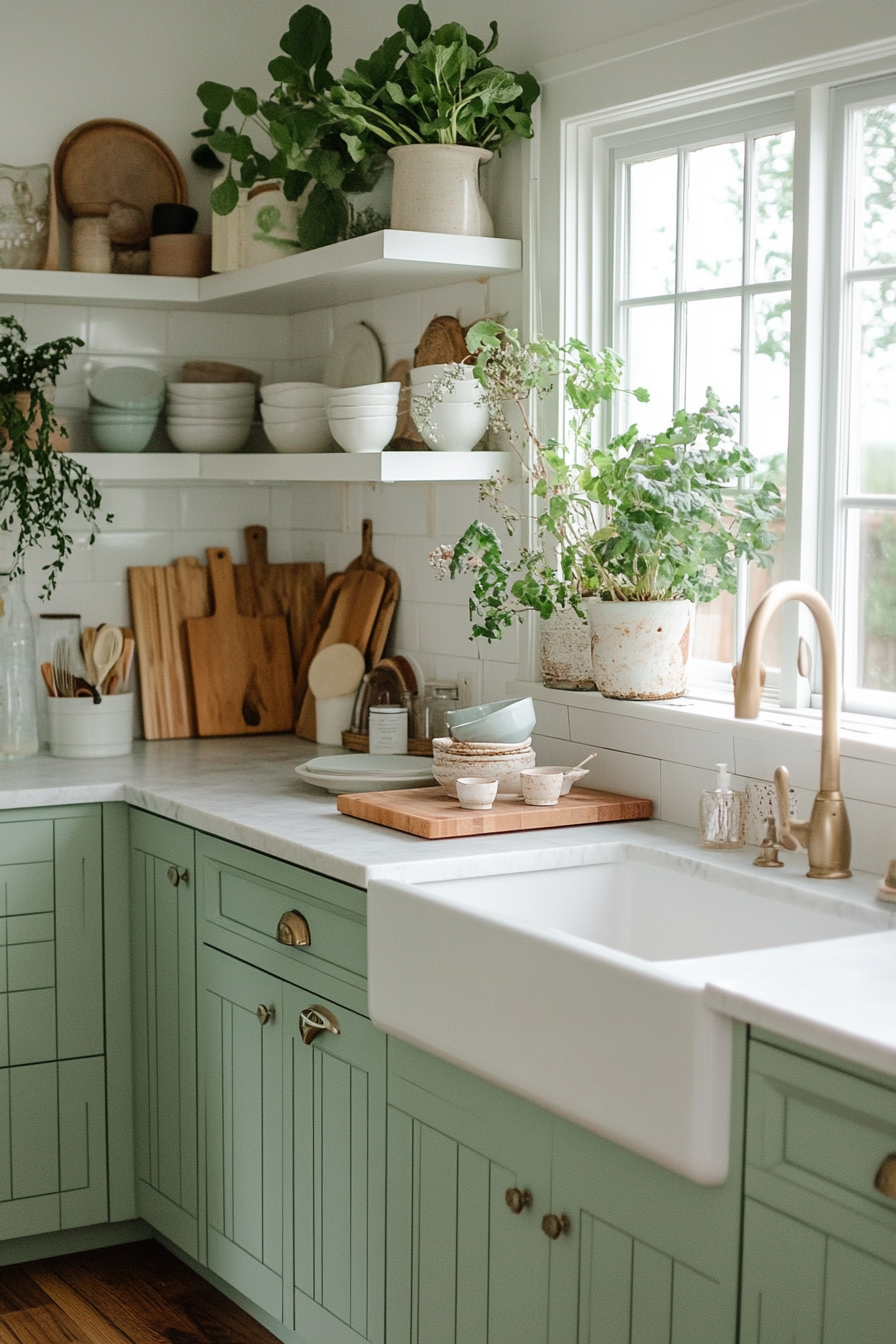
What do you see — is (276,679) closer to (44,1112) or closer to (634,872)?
(44,1112)

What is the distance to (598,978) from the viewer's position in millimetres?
1872

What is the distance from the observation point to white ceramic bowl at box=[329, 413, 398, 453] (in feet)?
10.3

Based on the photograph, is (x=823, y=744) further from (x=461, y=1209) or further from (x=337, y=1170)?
(x=337, y=1170)

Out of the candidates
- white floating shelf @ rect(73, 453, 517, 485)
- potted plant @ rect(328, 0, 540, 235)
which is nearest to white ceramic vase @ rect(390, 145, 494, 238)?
potted plant @ rect(328, 0, 540, 235)

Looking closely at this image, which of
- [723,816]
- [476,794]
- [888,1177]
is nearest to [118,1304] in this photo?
[476,794]

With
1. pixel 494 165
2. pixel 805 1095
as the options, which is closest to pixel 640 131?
pixel 494 165

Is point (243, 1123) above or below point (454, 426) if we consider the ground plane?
below

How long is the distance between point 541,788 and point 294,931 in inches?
19.3

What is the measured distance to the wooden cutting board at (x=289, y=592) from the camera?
3969 mm

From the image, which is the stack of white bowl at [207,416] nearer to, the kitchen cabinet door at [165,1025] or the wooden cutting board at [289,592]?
the wooden cutting board at [289,592]

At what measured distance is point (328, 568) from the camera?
396 cm

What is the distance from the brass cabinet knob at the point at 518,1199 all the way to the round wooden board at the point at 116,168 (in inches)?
101

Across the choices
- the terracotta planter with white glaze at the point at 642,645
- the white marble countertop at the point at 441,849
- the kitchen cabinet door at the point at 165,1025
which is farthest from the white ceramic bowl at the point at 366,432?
the kitchen cabinet door at the point at 165,1025

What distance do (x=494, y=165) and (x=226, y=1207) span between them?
210cm
